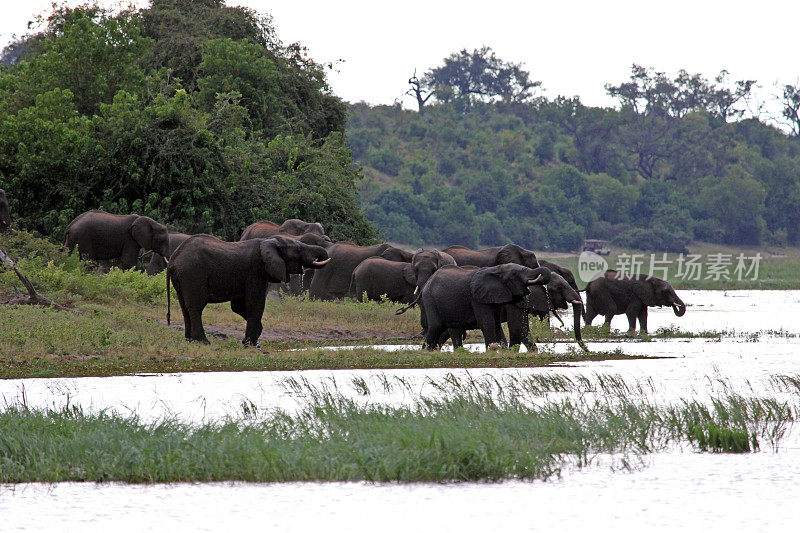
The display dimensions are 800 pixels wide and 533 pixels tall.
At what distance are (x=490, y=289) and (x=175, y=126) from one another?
1427cm

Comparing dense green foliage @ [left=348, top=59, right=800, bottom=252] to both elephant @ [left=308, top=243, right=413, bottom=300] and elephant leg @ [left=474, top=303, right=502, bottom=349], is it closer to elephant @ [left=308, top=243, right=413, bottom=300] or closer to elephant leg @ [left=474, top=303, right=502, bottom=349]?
elephant @ [left=308, top=243, right=413, bottom=300]

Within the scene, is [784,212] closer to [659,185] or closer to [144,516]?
[659,185]

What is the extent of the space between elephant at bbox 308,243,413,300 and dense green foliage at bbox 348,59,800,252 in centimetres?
4991

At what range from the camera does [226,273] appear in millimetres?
17297

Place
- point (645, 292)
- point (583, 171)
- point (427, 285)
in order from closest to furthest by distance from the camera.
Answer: point (427, 285)
point (645, 292)
point (583, 171)

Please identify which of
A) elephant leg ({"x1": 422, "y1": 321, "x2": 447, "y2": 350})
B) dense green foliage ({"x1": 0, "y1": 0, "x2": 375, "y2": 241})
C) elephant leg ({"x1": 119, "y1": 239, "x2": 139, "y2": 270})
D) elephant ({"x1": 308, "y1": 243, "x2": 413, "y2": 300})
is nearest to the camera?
elephant leg ({"x1": 422, "y1": 321, "x2": 447, "y2": 350})

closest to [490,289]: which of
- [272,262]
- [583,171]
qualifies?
[272,262]

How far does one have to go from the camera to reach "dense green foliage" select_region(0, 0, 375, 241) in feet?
92.5

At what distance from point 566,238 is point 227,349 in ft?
221

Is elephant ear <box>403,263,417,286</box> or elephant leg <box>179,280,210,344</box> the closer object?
elephant leg <box>179,280,210,344</box>

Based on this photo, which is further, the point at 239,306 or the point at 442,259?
the point at 442,259

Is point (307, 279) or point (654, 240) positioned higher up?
point (307, 279)

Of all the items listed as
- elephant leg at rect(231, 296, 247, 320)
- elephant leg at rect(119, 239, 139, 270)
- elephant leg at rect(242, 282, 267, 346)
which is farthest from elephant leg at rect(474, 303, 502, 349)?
elephant leg at rect(119, 239, 139, 270)

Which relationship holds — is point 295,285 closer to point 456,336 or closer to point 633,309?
point 633,309
